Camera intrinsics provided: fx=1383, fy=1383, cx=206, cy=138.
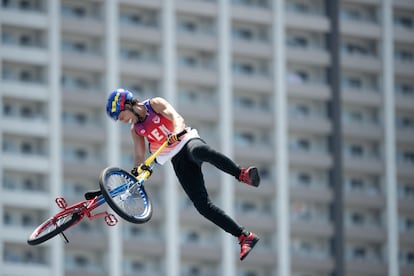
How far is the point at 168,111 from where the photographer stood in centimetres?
3188

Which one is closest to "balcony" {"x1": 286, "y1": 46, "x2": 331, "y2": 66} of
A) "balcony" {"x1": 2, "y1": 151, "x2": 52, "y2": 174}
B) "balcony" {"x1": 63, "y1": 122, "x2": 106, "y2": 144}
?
"balcony" {"x1": 63, "y1": 122, "x2": 106, "y2": 144}

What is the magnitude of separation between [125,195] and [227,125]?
90.6 meters

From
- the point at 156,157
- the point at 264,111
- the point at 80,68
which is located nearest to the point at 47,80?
the point at 80,68

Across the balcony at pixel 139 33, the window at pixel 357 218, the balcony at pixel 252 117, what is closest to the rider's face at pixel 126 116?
the balcony at pixel 139 33

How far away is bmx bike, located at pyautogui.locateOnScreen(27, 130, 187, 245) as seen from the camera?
31359mm

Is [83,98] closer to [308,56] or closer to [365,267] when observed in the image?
[308,56]

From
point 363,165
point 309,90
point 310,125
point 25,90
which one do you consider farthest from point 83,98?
point 363,165

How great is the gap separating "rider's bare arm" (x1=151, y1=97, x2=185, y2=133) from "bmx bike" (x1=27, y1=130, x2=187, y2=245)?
7.1 inches

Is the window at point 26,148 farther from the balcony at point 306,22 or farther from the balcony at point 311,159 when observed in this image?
the balcony at point 306,22

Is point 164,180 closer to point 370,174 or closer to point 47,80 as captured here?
point 47,80

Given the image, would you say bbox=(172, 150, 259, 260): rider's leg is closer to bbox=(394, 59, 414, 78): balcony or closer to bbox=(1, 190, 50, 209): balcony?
bbox=(1, 190, 50, 209): balcony

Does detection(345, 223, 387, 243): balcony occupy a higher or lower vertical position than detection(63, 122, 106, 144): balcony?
lower

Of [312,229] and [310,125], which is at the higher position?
[310,125]

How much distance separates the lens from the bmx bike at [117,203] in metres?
31.4
